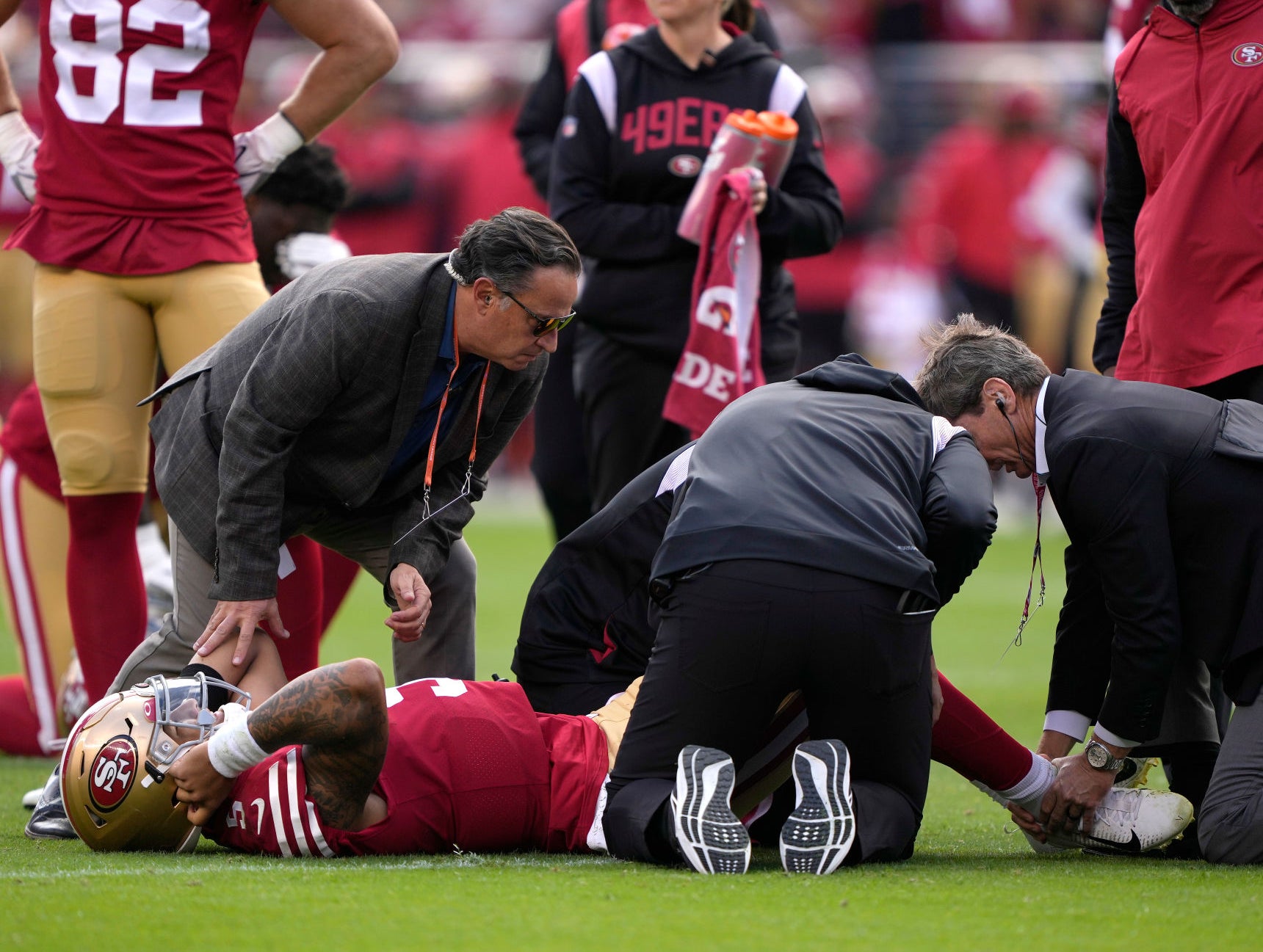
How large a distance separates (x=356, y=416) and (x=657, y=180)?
1898 mm

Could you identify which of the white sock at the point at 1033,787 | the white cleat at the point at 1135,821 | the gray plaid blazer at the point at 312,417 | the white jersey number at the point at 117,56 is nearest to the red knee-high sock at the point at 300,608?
the gray plaid blazer at the point at 312,417

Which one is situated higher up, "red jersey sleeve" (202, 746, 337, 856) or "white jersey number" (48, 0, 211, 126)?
"white jersey number" (48, 0, 211, 126)

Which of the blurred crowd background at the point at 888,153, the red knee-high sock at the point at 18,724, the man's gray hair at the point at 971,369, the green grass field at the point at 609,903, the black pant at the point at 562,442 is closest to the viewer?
the green grass field at the point at 609,903

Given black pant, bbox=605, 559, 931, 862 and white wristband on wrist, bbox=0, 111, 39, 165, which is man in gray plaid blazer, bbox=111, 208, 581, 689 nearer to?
black pant, bbox=605, 559, 931, 862

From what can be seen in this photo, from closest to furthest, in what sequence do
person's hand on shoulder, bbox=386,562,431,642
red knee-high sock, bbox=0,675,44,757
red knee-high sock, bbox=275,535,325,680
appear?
person's hand on shoulder, bbox=386,562,431,642
red knee-high sock, bbox=275,535,325,680
red knee-high sock, bbox=0,675,44,757

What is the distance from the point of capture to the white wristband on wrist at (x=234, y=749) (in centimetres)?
351

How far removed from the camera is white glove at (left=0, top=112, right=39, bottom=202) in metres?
4.74

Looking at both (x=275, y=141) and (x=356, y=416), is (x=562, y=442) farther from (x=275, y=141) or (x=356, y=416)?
(x=356, y=416)

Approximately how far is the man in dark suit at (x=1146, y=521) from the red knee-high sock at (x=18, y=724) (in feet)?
10.3

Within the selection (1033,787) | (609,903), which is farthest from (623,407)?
(609,903)

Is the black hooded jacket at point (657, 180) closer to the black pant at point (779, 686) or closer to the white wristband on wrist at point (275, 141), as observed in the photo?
the white wristband on wrist at point (275, 141)

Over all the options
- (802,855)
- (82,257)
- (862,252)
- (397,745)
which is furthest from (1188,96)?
(862,252)

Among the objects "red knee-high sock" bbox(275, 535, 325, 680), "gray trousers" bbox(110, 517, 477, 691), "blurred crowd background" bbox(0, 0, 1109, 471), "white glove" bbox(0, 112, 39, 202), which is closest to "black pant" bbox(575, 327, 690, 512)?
"gray trousers" bbox(110, 517, 477, 691)

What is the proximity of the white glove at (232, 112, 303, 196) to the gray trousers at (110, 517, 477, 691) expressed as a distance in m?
1.03
